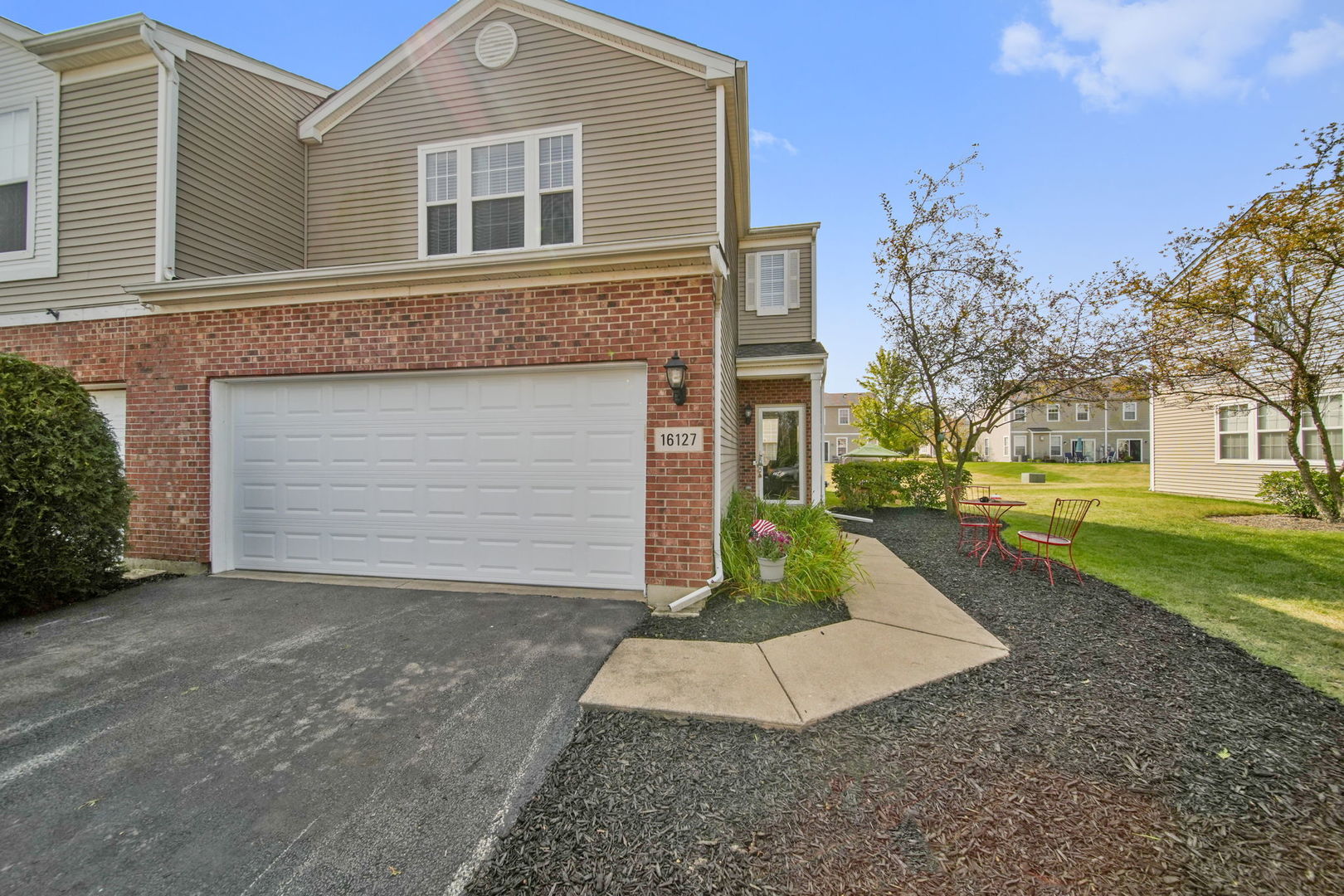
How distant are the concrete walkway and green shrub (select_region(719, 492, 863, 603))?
0.46 metres

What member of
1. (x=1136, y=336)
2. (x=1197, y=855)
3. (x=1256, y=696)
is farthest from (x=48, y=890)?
(x=1136, y=336)

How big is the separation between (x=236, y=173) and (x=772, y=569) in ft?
30.3

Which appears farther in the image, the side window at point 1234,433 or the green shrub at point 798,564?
the side window at point 1234,433

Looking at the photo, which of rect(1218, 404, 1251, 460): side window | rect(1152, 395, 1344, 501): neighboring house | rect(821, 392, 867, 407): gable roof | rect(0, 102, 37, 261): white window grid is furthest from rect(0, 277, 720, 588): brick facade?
rect(821, 392, 867, 407): gable roof

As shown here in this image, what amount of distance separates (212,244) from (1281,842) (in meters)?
11.0

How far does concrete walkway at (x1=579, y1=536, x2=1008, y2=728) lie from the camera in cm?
303

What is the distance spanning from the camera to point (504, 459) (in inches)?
215

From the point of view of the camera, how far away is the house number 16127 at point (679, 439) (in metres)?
4.91

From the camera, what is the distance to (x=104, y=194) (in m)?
6.66

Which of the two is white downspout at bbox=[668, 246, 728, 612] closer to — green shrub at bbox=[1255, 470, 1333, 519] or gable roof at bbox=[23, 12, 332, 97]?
gable roof at bbox=[23, 12, 332, 97]

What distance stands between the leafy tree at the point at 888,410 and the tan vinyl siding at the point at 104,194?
14951mm

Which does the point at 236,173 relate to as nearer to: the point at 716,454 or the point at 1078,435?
the point at 716,454

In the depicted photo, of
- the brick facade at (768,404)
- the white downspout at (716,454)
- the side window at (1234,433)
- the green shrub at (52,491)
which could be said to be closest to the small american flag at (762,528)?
the white downspout at (716,454)

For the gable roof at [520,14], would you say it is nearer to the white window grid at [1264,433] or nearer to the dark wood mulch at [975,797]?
the dark wood mulch at [975,797]
